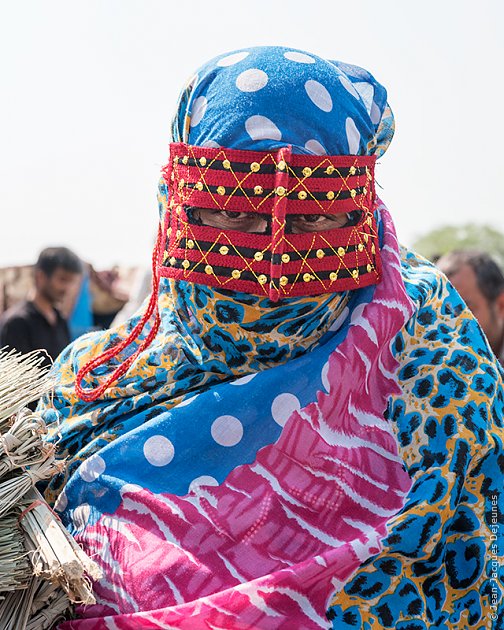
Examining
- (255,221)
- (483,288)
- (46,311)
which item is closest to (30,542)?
(255,221)

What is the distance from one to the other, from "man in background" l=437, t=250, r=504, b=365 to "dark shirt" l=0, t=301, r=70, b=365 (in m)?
2.35

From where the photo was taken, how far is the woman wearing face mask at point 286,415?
7.11ft

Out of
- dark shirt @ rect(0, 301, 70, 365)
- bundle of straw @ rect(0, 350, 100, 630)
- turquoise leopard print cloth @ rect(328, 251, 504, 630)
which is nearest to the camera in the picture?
bundle of straw @ rect(0, 350, 100, 630)

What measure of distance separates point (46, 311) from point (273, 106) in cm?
422

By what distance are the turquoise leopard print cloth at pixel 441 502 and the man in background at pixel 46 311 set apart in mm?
3810

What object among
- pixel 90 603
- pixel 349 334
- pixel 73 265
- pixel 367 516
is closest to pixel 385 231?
pixel 349 334

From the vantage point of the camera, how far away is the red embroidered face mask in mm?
2240

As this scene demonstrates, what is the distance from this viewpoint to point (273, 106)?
2.27 m

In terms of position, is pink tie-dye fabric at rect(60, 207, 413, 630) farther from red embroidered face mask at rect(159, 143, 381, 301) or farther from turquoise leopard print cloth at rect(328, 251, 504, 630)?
red embroidered face mask at rect(159, 143, 381, 301)

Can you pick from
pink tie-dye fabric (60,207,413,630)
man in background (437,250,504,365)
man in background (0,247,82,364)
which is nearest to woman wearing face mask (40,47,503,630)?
pink tie-dye fabric (60,207,413,630)

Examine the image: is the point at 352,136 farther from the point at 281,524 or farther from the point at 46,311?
the point at 46,311

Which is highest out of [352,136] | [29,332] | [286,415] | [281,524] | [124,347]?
[352,136]

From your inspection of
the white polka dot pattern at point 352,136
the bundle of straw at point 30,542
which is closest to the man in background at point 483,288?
the white polka dot pattern at point 352,136

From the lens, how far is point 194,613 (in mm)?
2084
